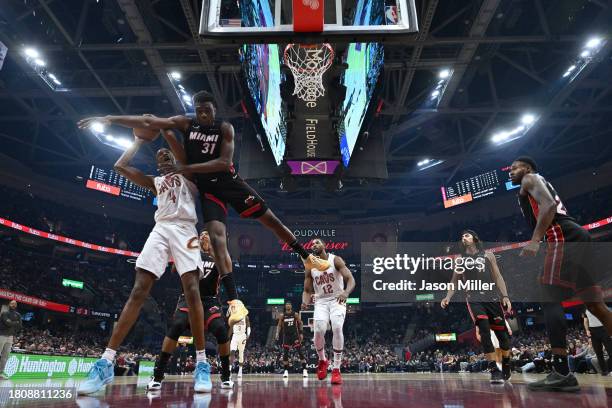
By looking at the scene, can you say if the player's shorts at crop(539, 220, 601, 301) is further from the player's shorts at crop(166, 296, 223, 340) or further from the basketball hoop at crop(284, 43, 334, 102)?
the basketball hoop at crop(284, 43, 334, 102)

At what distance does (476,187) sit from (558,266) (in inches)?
1004

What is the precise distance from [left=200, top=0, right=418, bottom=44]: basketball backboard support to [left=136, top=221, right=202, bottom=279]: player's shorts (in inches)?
106

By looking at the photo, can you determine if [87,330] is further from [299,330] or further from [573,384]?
[573,384]

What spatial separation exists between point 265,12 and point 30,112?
18.0 m

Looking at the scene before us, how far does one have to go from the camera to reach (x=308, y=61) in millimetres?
10211

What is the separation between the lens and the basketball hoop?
1013cm

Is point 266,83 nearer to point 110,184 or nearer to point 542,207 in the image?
point 542,207

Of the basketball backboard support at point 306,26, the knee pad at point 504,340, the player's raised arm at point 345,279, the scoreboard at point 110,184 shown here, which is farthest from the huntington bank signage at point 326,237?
the basketball backboard support at point 306,26

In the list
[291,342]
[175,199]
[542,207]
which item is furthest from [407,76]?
[175,199]

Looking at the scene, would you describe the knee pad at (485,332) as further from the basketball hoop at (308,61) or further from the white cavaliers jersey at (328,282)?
the basketball hoop at (308,61)

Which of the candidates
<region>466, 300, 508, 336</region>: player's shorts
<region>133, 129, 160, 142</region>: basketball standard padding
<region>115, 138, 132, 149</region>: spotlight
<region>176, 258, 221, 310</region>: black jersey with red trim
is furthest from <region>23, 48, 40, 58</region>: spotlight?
<region>466, 300, 508, 336</region>: player's shorts

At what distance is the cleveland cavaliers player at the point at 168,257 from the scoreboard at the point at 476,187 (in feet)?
82.8

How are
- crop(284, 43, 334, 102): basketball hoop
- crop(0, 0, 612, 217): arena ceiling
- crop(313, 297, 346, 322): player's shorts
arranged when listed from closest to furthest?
1. crop(313, 297, 346, 322): player's shorts
2. crop(284, 43, 334, 102): basketball hoop
3. crop(0, 0, 612, 217): arena ceiling

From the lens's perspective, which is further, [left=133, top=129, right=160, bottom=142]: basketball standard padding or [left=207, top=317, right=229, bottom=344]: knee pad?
[left=207, top=317, right=229, bottom=344]: knee pad
